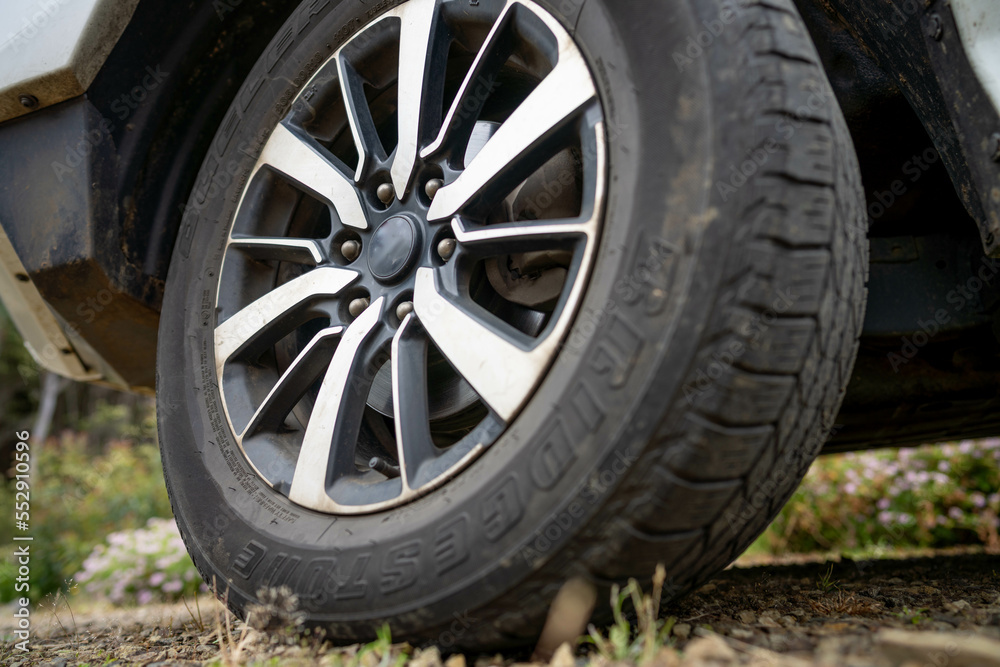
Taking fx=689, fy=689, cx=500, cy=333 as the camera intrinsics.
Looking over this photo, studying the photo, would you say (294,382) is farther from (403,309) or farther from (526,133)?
(526,133)

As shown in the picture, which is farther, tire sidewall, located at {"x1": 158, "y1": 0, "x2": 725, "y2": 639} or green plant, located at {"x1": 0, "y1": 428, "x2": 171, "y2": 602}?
green plant, located at {"x1": 0, "y1": 428, "x2": 171, "y2": 602}

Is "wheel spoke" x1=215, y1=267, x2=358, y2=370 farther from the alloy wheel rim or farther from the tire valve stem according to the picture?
the tire valve stem

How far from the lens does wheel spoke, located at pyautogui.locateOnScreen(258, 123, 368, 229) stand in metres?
1.46

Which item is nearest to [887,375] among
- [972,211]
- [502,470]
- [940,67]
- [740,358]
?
[972,211]

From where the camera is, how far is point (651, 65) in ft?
3.44

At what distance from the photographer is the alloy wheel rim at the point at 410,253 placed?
45.2 inches

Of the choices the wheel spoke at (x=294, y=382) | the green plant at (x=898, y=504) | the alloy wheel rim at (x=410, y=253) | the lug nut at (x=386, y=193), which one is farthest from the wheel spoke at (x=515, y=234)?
the green plant at (x=898, y=504)

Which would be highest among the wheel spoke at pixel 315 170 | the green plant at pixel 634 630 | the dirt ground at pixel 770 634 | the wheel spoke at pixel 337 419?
the wheel spoke at pixel 315 170

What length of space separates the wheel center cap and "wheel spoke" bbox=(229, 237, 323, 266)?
0.61 ft

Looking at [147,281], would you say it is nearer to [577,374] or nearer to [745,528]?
[577,374]

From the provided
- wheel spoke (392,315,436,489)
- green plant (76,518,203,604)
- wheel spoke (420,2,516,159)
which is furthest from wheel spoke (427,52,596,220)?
green plant (76,518,203,604)

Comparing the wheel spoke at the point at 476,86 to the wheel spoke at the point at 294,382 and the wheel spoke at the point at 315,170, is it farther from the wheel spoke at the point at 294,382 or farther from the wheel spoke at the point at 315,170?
the wheel spoke at the point at 294,382

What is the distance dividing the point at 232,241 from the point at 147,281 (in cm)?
46

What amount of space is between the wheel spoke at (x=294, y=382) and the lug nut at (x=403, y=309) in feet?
0.47
